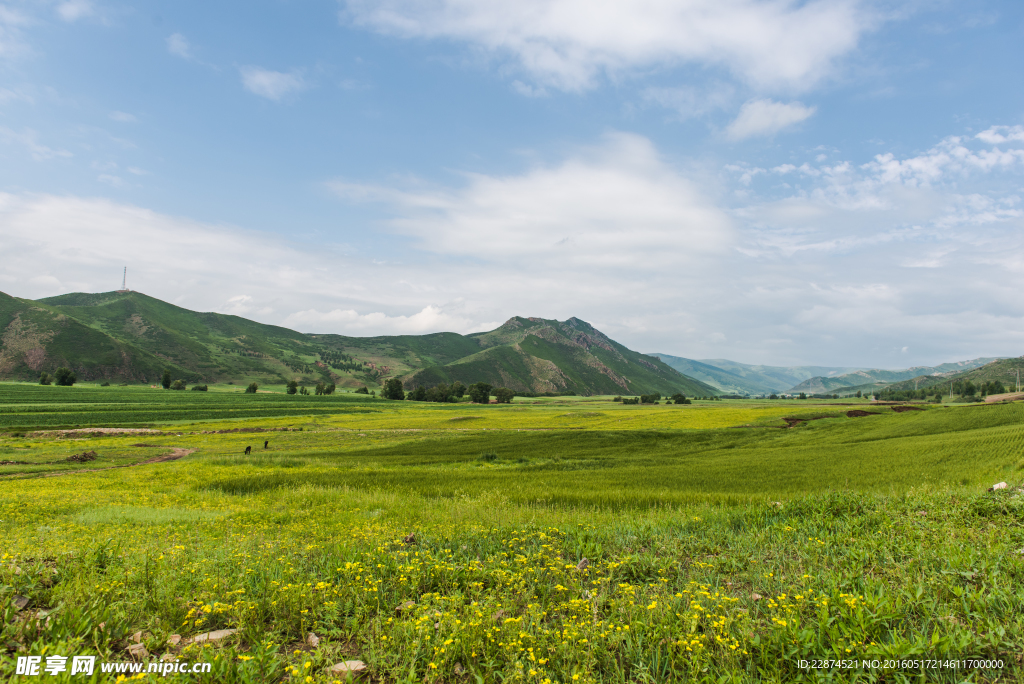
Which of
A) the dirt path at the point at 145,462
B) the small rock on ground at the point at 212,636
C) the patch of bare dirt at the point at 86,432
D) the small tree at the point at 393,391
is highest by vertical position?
the small rock on ground at the point at 212,636

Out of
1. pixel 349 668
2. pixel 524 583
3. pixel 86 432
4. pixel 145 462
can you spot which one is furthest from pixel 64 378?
pixel 349 668

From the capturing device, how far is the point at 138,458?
3525cm

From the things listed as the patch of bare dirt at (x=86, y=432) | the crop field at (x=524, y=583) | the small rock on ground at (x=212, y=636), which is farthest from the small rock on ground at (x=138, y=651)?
the patch of bare dirt at (x=86, y=432)

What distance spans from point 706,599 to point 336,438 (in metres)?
53.8

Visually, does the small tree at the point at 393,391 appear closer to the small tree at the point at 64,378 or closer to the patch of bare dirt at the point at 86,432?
Result: the small tree at the point at 64,378

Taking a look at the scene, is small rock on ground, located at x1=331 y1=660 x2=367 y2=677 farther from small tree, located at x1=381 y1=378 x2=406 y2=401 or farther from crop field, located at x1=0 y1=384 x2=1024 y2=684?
small tree, located at x1=381 y1=378 x2=406 y2=401

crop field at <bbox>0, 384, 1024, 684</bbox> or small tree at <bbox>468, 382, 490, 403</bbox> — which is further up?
crop field at <bbox>0, 384, 1024, 684</bbox>

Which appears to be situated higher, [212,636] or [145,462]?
[212,636]

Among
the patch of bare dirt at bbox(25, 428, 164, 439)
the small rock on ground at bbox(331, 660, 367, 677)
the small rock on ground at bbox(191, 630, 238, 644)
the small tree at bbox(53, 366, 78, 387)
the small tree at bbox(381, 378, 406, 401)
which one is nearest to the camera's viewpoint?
the small rock on ground at bbox(331, 660, 367, 677)

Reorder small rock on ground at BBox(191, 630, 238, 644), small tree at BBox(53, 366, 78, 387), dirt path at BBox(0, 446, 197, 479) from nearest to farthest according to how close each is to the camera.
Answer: small rock on ground at BBox(191, 630, 238, 644) → dirt path at BBox(0, 446, 197, 479) → small tree at BBox(53, 366, 78, 387)

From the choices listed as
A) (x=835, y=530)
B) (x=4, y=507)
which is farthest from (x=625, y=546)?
(x=4, y=507)

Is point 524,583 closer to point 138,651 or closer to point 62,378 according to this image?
point 138,651

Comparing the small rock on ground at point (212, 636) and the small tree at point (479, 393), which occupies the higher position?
the small rock on ground at point (212, 636)

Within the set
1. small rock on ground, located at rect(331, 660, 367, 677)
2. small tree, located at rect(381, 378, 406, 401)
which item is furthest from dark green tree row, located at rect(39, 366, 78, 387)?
small rock on ground, located at rect(331, 660, 367, 677)
